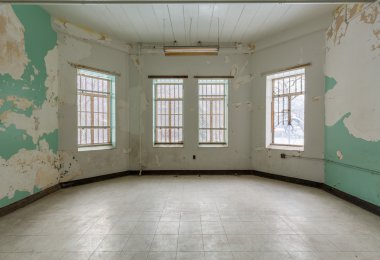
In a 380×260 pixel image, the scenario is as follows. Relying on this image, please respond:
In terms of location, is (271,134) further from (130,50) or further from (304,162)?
(130,50)

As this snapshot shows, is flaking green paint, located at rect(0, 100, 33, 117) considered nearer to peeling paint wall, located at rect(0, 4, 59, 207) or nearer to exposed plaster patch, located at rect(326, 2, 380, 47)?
peeling paint wall, located at rect(0, 4, 59, 207)

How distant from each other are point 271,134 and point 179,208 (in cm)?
346

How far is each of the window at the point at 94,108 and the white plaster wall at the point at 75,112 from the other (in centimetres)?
22

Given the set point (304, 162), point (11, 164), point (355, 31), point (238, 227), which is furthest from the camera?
point (304, 162)

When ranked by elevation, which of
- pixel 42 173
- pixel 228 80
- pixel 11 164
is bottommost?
pixel 42 173

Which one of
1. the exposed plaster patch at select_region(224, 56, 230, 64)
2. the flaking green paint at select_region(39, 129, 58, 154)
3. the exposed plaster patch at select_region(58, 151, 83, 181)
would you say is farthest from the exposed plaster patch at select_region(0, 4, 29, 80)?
the exposed plaster patch at select_region(224, 56, 230, 64)

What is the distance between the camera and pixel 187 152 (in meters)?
6.17

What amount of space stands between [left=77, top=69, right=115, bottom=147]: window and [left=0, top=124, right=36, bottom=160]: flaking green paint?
147 cm

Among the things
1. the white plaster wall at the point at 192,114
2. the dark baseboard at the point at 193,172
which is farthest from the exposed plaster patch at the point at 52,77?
the dark baseboard at the point at 193,172

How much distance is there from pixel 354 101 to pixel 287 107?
1.77 meters

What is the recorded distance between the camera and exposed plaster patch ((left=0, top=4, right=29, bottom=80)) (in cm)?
339

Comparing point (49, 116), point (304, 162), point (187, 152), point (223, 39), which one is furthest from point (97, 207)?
point (223, 39)

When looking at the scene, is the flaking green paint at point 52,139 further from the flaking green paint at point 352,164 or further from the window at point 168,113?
the flaking green paint at point 352,164

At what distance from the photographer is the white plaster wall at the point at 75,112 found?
4.85 m
